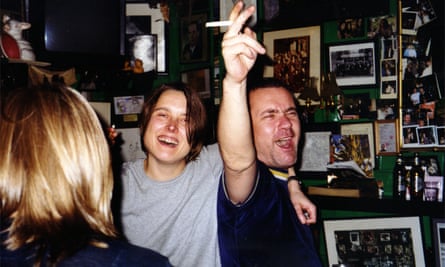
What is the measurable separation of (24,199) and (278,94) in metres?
1.43

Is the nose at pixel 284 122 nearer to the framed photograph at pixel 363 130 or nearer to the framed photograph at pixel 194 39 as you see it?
the framed photograph at pixel 363 130

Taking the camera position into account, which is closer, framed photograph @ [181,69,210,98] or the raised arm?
the raised arm

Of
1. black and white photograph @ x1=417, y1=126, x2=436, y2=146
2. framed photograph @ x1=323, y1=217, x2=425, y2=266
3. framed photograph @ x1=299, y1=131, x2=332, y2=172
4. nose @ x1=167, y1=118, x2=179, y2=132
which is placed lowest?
framed photograph @ x1=323, y1=217, x2=425, y2=266

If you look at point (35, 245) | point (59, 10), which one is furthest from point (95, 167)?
point (59, 10)

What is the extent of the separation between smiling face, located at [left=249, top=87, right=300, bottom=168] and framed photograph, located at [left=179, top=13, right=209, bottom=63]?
1956 millimetres

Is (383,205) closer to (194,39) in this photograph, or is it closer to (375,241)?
(375,241)

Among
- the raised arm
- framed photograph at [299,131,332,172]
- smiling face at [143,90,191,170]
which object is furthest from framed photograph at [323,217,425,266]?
the raised arm

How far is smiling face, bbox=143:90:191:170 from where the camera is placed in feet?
6.49

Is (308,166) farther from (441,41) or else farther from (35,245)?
(35,245)

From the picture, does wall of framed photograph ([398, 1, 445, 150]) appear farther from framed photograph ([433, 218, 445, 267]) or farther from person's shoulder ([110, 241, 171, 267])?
person's shoulder ([110, 241, 171, 267])

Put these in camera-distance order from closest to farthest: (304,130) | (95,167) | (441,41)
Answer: (95,167) < (441,41) < (304,130)

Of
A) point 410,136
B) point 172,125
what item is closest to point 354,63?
point 410,136

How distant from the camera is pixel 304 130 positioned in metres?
3.28

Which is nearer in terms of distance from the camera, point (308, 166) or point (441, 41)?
point (441, 41)
